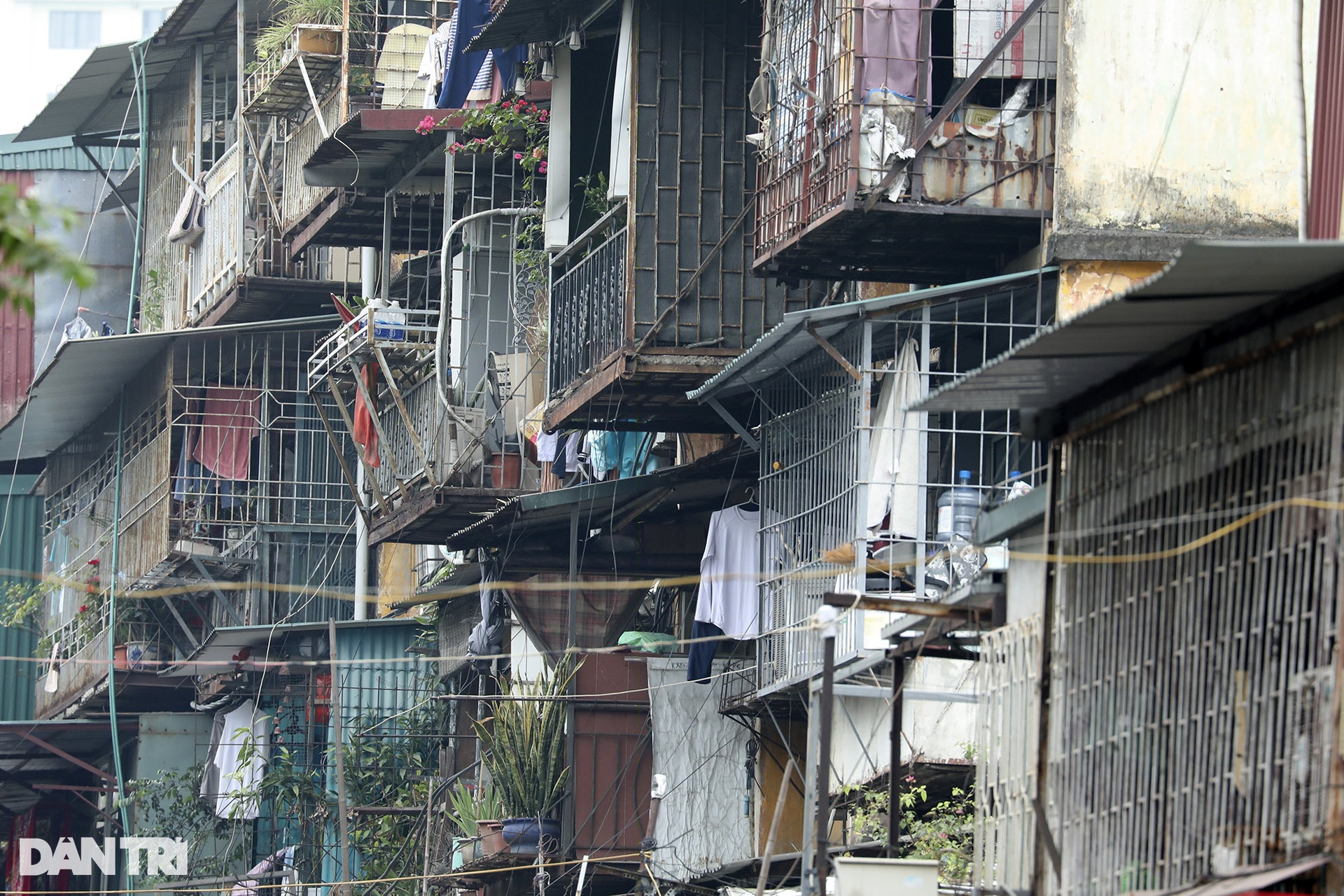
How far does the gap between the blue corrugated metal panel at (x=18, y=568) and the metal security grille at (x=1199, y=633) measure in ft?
70.0

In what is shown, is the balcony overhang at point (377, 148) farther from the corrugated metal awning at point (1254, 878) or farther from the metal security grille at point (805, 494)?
the corrugated metal awning at point (1254, 878)

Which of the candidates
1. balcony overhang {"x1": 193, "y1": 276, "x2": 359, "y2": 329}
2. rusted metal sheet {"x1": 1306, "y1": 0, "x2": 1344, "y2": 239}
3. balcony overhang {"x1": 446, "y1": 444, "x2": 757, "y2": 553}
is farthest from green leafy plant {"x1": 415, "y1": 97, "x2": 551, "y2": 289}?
rusted metal sheet {"x1": 1306, "y1": 0, "x2": 1344, "y2": 239}

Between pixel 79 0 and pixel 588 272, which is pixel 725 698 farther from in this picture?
pixel 79 0

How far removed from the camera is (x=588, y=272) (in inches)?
595

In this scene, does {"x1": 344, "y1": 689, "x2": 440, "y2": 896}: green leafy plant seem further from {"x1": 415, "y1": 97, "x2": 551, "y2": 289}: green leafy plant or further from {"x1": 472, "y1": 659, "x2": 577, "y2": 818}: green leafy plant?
{"x1": 415, "y1": 97, "x2": 551, "y2": 289}: green leafy plant

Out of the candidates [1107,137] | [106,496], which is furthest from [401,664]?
[1107,137]

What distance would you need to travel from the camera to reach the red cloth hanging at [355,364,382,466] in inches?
Result: 728

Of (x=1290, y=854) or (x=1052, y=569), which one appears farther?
(x=1052, y=569)

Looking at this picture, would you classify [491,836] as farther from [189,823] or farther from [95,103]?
[95,103]

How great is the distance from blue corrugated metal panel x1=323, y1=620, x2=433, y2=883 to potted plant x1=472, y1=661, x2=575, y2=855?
431cm

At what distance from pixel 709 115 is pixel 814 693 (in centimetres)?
469

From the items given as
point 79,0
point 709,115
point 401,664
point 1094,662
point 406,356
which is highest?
point 79,0

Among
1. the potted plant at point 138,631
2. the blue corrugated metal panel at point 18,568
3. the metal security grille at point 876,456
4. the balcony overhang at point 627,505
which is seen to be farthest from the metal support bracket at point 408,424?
the blue corrugated metal panel at point 18,568

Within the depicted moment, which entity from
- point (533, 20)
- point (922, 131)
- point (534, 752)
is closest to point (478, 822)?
point (534, 752)
